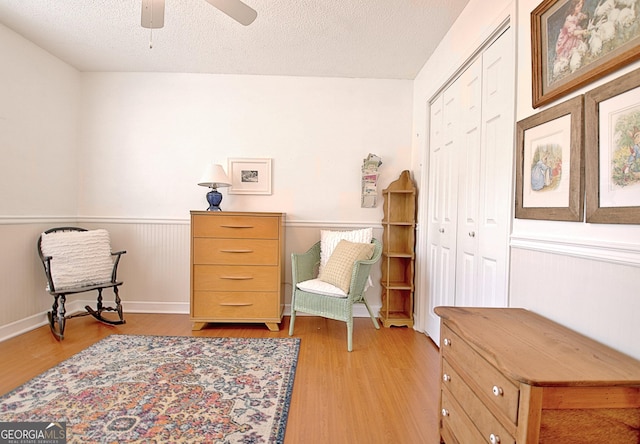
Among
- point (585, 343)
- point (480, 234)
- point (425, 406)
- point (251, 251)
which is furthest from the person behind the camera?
point (251, 251)

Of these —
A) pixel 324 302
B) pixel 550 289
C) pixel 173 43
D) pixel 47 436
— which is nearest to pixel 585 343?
pixel 550 289

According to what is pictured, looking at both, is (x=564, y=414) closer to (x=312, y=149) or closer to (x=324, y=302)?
(x=324, y=302)

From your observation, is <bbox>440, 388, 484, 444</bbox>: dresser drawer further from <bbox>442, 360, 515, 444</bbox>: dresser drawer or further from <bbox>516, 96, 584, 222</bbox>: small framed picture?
<bbox>516, 96, 584, 222</bbox>: small framed picture

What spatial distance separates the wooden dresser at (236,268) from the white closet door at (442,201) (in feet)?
4.28

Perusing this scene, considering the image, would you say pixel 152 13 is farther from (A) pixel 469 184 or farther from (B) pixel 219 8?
(A) pixel 469 184

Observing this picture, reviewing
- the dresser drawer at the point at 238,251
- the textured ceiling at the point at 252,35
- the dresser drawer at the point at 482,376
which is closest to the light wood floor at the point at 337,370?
the dresser drawer at the point at 482,376

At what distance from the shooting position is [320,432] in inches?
58.1

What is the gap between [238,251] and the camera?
2742 mm

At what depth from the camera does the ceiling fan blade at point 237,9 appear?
5.46 ft

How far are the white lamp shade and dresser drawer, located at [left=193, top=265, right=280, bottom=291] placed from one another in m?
0.78

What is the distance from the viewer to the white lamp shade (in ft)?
9.54

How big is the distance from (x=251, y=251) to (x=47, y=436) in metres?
1.64

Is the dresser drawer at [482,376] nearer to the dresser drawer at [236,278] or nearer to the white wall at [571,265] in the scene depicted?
the white wall at [571,265]

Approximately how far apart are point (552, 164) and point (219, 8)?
1.80m
